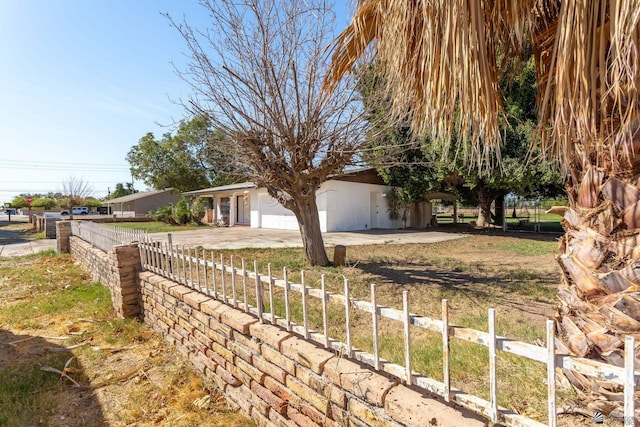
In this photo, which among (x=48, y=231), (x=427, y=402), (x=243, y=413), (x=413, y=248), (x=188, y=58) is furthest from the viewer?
(x=48, y=231)

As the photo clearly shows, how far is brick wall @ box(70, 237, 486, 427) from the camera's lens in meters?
1.89

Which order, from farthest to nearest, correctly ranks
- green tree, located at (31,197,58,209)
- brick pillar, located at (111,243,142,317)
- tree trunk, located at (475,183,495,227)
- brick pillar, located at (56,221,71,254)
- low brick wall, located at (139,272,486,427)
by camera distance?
green tree, located at (31,197,58,209) → tree trunk, located at (475,183,495,227) → brick pillar, located at (56,221,71,254) → brick pillar, located at (111,243,142,317) → low brick wall, located at (139,272,486,427)

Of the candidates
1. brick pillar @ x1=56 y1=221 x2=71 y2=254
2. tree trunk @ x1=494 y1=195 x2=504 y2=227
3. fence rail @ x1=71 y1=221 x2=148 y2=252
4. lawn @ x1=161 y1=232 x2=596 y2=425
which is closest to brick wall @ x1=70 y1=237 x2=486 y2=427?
lawn @ x1=161 y1=232 x2=596 y2=425

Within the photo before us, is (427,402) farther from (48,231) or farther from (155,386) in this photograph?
(48,231)

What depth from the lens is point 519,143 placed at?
13820mm

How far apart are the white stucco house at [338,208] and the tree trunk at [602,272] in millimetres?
13389

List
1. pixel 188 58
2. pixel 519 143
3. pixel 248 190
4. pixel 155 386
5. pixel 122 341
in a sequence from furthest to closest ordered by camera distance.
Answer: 1. pixel 248 190
2. pixel 519 143
3. pixel 188 58
4. pixel 122 341
5. pixel 155 386

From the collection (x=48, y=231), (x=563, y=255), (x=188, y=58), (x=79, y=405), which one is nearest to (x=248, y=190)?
(x=48, y=231)

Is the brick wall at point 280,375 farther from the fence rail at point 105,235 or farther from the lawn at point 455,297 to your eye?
the fence rail at point 105,235

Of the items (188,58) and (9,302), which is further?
(9,302)

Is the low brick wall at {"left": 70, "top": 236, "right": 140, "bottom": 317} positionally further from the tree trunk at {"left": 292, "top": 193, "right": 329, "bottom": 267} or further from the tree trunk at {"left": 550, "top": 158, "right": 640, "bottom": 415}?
the tree trunk at {"left": 550, "top": 158, "right": 640, "bottom": 415}

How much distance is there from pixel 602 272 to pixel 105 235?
8.82 metres

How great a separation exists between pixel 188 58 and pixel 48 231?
58.8 ft

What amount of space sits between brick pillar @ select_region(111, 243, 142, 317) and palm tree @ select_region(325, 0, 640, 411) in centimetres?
509
